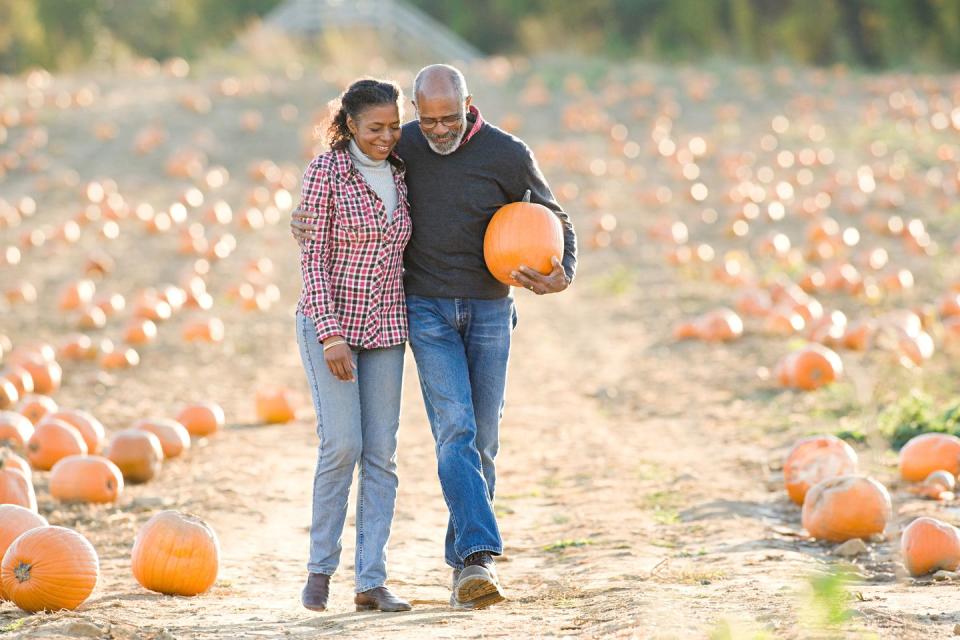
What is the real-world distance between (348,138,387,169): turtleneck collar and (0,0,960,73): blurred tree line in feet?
81.8

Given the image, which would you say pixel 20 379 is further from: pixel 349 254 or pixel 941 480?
pixel 941 480

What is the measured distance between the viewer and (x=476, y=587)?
4.31 metres

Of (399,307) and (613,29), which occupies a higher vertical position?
(613,29)

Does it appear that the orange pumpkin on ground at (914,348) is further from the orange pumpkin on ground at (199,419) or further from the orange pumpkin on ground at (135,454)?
the orange pumpkin on ground at (135,454)

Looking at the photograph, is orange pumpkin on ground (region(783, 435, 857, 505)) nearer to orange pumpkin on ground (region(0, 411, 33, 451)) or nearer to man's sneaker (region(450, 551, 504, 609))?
man's sneaker (region(450, 551, 504, 609))

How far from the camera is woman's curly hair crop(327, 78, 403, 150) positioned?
4367 mm

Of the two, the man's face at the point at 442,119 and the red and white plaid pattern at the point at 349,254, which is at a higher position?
the man's face at the point at 442,119

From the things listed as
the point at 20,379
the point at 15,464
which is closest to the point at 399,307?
the point at 15,464

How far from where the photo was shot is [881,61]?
30.1 m

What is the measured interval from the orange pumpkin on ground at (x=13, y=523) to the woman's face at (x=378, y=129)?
1.85 meters

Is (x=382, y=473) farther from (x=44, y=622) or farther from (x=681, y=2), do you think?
(x=681, y=2)

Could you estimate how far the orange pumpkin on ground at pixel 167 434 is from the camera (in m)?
7.02

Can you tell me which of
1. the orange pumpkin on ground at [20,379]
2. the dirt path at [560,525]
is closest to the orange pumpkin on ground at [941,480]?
the dirt path at [560,525]

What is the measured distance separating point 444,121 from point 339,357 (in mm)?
891
